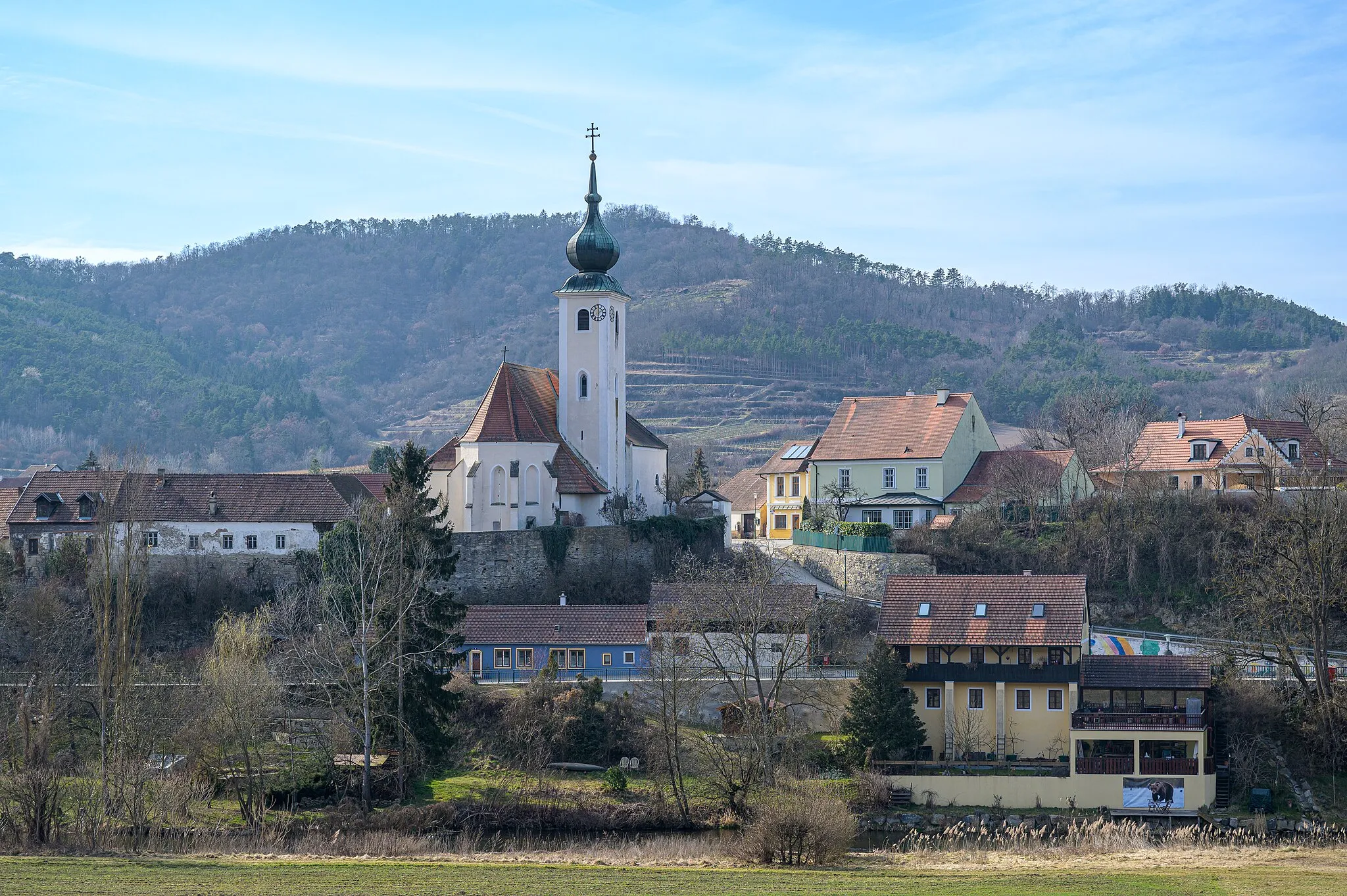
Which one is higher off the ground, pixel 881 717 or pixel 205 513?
pixel 205 513

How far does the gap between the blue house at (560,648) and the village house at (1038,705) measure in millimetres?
7409

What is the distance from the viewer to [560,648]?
145 ft

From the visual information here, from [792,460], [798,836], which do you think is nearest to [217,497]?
[792,460]

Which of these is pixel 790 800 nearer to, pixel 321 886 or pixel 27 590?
pixel 321 886

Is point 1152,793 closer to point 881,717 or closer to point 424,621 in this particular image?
point 881,717

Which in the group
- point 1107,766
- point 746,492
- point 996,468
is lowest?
point 1107,766

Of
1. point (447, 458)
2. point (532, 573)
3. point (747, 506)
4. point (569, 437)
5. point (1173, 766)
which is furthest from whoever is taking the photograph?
point (747, 506)

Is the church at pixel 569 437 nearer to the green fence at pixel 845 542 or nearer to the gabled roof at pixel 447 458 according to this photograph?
the gabled roof at pixel 447 458

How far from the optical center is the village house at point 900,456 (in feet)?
188

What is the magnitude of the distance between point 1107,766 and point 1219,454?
24525 millimetres

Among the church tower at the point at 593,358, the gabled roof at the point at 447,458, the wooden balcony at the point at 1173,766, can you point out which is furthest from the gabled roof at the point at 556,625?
the wooden balcony at the point at 1173,766

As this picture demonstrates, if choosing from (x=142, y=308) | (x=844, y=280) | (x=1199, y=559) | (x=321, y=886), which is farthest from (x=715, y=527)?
(x=142, y=308)

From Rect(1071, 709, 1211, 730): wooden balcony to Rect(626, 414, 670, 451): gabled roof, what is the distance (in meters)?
25.8

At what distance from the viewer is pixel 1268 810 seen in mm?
36531
